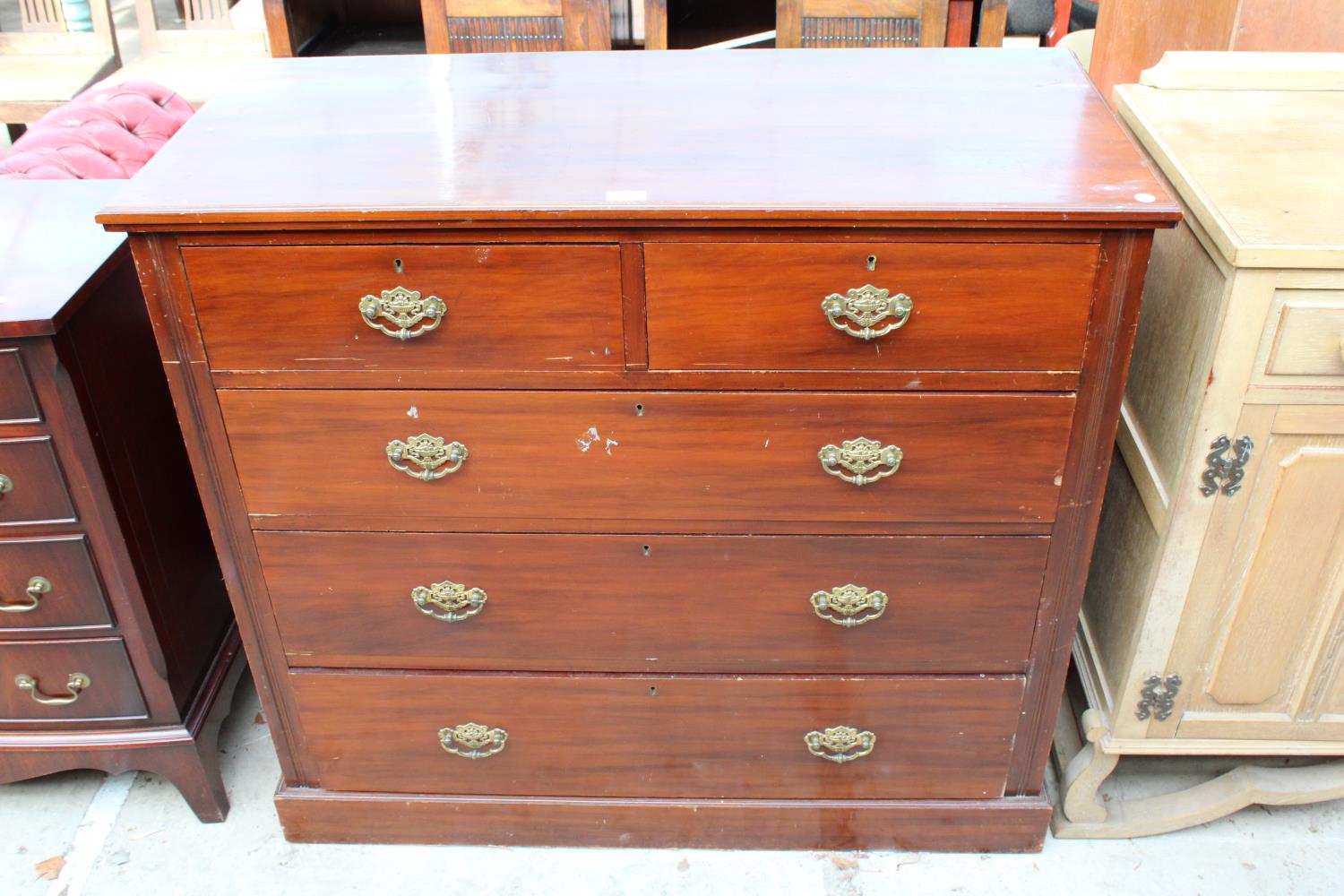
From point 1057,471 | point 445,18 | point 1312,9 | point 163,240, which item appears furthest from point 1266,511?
point 445,18

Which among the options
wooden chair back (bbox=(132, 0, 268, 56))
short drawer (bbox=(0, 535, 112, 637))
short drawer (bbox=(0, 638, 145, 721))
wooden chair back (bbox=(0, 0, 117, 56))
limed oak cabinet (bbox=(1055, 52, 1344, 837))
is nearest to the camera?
limed oak cabinet (bbox=(1055, 52, 1344, 837))

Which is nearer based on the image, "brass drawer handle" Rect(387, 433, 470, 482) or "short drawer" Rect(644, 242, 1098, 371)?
"short drawer" Rect(644, 242, 1098, 371)

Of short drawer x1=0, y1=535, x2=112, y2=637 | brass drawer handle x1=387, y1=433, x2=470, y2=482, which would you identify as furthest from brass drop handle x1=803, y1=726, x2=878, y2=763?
short drawer x1=0, y1=535, x2=112, y2=637

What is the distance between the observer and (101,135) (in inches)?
84.7

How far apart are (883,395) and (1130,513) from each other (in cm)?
59

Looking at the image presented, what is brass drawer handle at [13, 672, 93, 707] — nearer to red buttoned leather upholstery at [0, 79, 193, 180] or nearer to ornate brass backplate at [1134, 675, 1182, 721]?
red buttoned leather upholstery at [0, 79, 193, 180]

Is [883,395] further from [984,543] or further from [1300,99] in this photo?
[1300,99]

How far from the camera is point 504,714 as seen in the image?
5.83 feet

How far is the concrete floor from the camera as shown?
6.11ft

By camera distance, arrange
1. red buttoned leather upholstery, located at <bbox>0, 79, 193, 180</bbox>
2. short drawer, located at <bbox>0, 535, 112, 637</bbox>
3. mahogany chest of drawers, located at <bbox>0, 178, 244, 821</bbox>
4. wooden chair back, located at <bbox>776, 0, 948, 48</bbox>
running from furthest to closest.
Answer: wooden chair back, located at <bbox>776, 0, 948, 48</bbox> < red buttoned leather upholstery, located at <bbox>0, 79, 193, 180</bbox> < short drawer, located at <bbox>0, 535, 112, 637</bbox> < mahogany chest of drawers, located at <bbox>0, 178, 244, 821</bbox>

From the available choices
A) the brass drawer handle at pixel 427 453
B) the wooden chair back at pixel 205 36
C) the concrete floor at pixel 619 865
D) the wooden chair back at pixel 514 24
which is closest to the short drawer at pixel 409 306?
the brass drawer handle at pixel 427 453

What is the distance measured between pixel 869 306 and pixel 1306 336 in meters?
Result: 0.58

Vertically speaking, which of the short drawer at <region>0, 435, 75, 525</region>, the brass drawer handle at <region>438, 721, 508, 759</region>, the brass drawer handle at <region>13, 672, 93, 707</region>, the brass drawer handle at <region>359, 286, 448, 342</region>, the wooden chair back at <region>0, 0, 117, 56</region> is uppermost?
the brass drawer handle at <region>359, 286, 448, 342</region>

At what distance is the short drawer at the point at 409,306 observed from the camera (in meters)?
1.34
